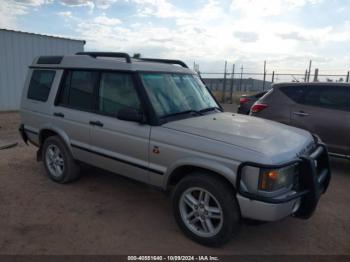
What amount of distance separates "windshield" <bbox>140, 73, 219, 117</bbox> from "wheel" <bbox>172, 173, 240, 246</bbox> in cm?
95

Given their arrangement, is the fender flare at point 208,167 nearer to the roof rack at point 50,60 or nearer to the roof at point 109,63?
the roof at point 109,63

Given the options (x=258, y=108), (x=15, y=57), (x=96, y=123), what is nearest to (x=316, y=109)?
(x=258, y=108)

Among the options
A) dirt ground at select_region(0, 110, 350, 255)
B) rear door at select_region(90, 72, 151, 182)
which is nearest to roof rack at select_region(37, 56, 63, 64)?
rear door at select_region(90, 72, 151, 182)

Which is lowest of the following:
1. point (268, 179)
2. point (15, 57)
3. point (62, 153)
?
point (62, 153)

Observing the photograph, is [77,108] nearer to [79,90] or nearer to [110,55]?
[79,90]

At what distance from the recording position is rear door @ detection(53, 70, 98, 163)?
4.59m

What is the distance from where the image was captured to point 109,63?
442cm

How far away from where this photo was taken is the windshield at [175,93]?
402cm

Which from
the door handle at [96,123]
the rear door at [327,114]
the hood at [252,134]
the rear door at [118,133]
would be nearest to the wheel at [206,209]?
the hood at [252,134]

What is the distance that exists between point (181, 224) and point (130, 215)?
846 millimetres

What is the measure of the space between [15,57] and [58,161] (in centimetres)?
1067

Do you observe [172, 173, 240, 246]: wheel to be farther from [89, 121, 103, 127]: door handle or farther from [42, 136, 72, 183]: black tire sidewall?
[42, 136, 72, 183]: black tire sidewall

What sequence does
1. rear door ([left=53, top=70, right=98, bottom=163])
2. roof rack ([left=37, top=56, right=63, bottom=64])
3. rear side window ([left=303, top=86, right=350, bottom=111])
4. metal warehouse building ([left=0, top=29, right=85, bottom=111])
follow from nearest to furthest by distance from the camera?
rear door ([left=53, top=70, right=98, bottom=163]) < roof rack ([left=37, top=56, right=63, bottom=64]) < rear side window ([left=303, top=86, right=350, bottom=111]) < metal warehouse building ([left=0, top=29, right=85, bottom=111])

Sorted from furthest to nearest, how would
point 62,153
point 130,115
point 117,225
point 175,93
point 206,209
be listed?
point 62,153 < point 175,93 < point 117,225 < point 130,115 < point 206,209
